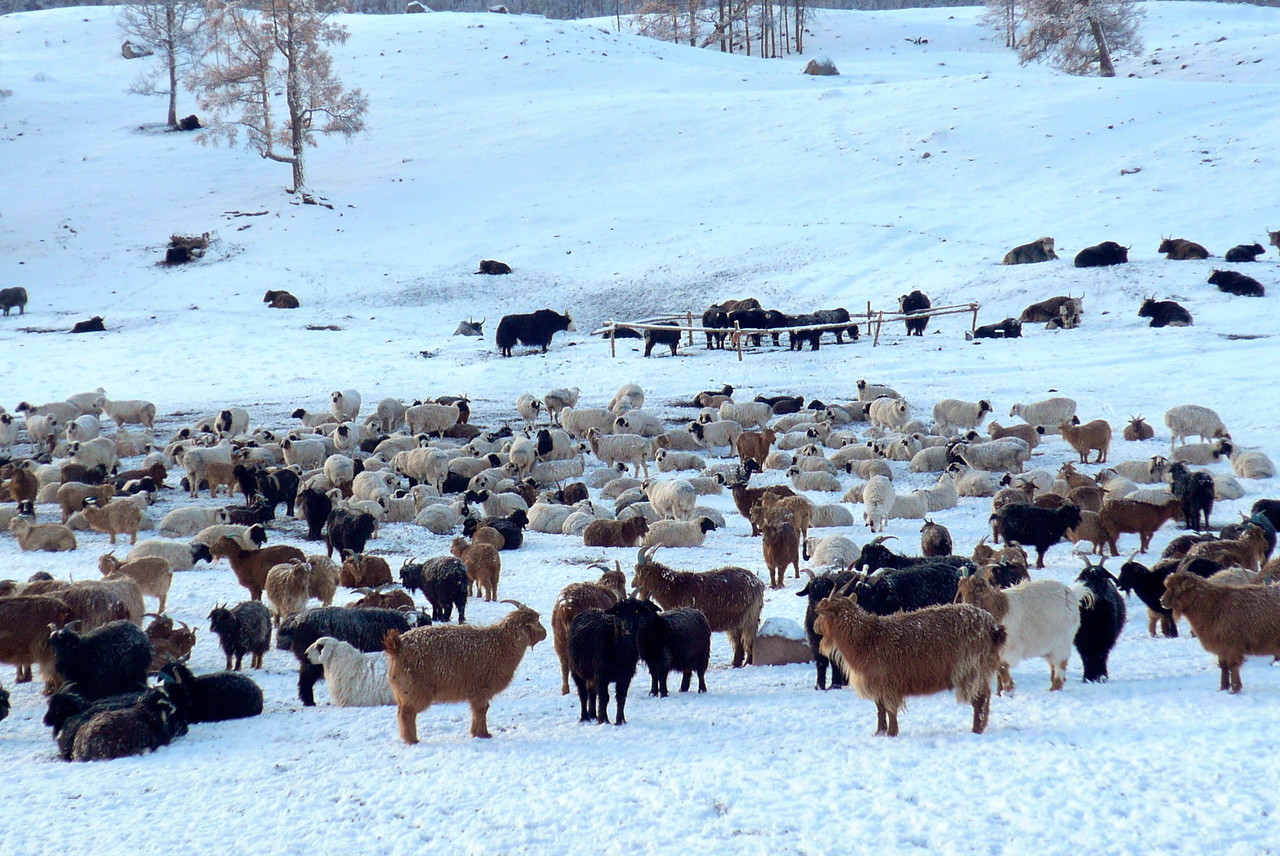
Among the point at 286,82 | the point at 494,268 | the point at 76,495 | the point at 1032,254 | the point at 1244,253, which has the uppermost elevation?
the point at 286,82

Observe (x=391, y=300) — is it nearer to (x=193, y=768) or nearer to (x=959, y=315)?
(x=959, y=315)

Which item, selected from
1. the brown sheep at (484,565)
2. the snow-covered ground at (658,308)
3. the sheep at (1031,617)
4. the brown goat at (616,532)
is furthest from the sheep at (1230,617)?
the brown goat at (616,532)

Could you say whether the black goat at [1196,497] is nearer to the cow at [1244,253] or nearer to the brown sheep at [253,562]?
the brown sheep at [253,562]

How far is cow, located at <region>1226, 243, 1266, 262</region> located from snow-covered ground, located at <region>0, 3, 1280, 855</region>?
1068 mm

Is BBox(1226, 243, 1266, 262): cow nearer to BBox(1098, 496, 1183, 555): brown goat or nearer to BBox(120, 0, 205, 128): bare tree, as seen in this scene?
BBox(1098, 496, 1183, 555): brown goat

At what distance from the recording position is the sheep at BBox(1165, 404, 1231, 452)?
1755cm

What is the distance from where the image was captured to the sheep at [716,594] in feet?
29.0

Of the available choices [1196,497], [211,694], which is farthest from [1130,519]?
[211,694]

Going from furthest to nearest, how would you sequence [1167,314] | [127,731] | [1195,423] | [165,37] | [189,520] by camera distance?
1. [165,37]
2. [1167,314]
3. [1195,423]
4. [189,520]
5. [127,731]

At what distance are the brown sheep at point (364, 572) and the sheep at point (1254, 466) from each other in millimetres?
12229

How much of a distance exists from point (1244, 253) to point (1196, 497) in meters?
21.9

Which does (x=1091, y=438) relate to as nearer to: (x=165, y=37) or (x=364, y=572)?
(x=364, y=572)

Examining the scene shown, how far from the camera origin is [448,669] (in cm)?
695

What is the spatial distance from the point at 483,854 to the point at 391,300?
33.2 m
